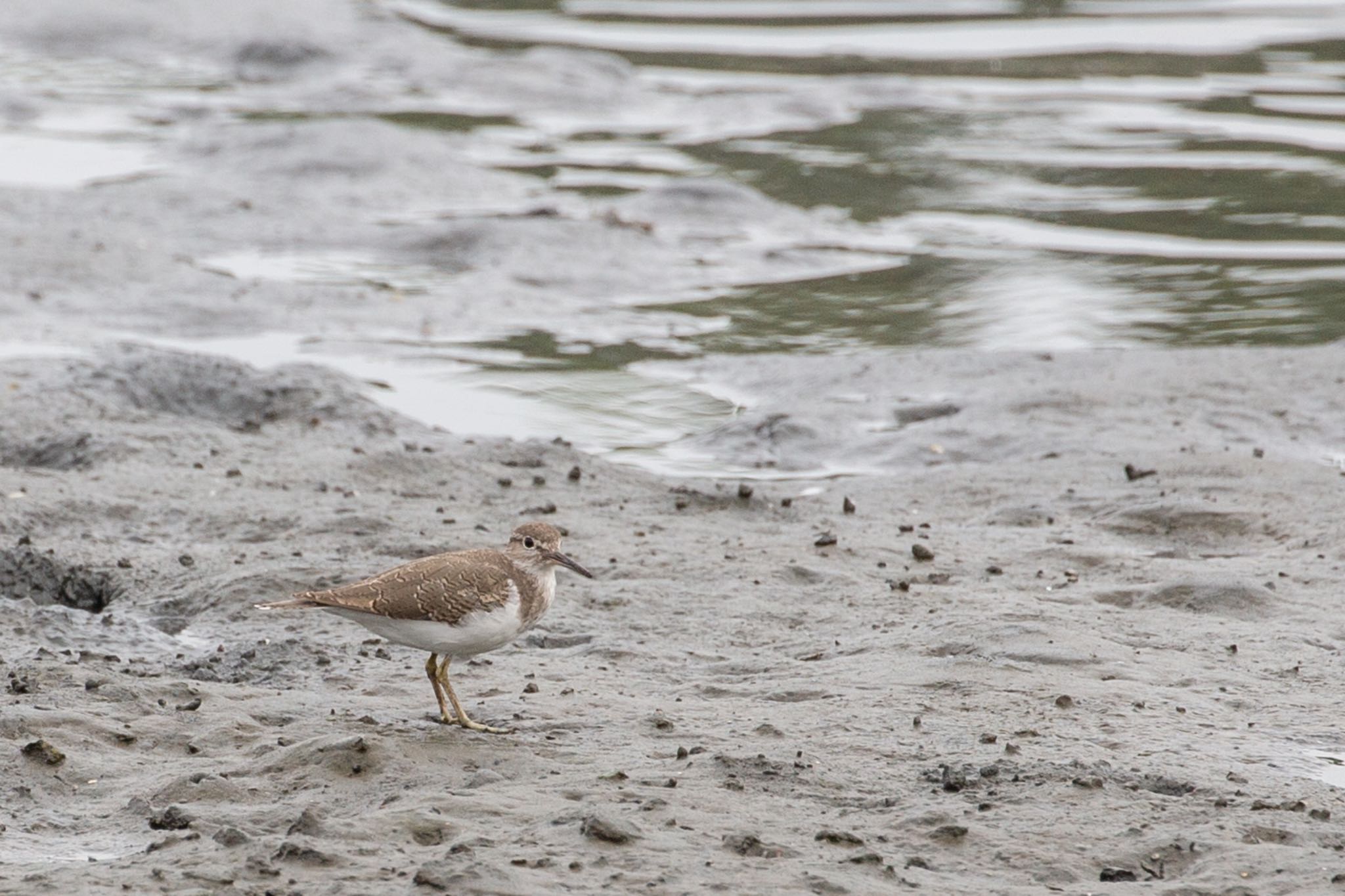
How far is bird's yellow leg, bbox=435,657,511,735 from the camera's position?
5.67m

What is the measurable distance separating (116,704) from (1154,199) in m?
11.9

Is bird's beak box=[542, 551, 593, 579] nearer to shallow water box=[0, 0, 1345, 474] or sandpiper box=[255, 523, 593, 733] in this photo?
sandpiper box=[255, 523, 593, 733]

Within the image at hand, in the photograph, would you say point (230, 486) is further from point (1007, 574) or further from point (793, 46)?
point (793, 46)

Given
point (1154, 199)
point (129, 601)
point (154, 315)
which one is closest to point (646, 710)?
point (129, 601)

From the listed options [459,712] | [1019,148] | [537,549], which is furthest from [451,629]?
[1019,148]

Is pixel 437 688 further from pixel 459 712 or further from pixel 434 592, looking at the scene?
pixel 434 592

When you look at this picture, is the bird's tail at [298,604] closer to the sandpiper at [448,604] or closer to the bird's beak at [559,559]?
the sandpiper at [448,604]

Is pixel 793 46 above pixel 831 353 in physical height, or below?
above

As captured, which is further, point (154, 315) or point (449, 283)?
point (449, 283)

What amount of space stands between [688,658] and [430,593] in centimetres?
134

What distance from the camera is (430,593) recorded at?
5.64 meters

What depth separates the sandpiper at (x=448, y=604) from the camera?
563 centimetres

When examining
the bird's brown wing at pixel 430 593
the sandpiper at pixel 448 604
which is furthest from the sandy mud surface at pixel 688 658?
the bird's brown wing at pixel 430 593

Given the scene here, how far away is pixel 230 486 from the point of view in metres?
8.44
